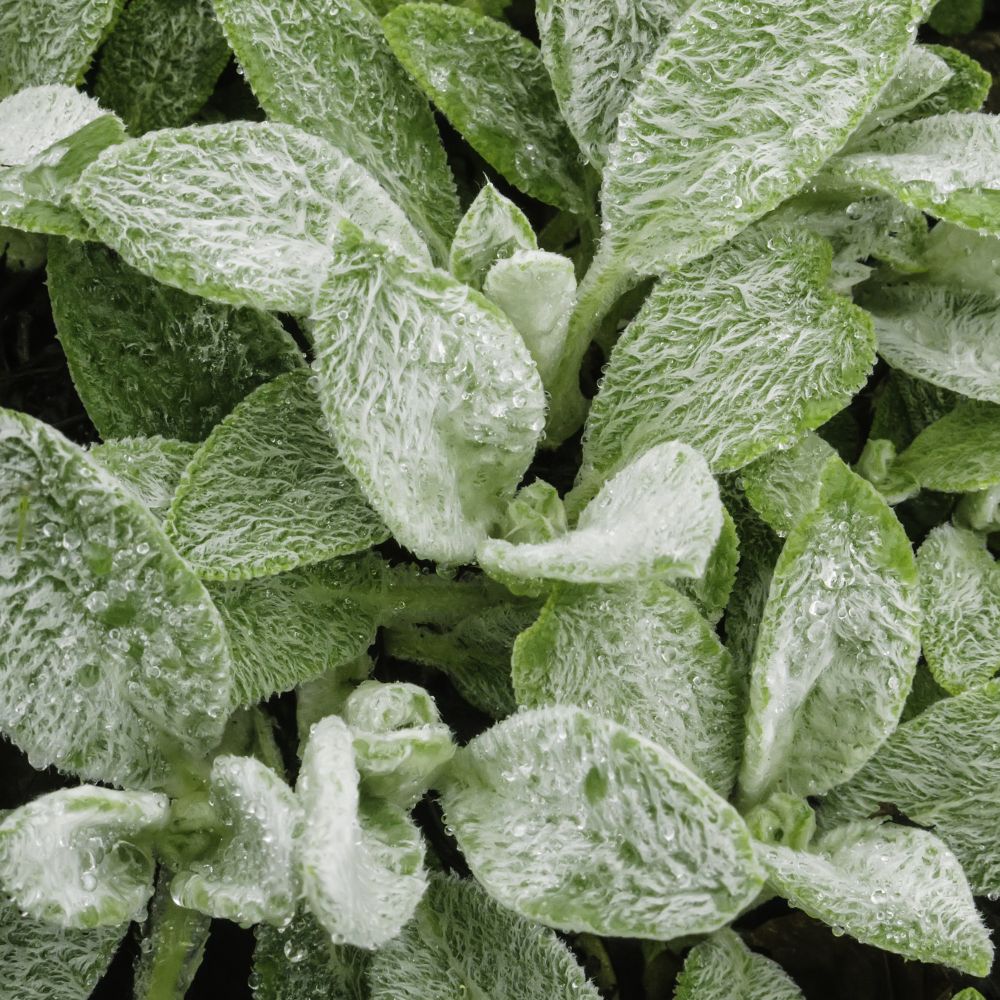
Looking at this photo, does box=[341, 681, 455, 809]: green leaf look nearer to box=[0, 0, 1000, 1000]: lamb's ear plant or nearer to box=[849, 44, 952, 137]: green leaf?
box=[0, 0, 1000, 1000]: lamb's ear plant

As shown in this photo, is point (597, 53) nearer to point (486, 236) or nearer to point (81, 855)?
point (486, 236)

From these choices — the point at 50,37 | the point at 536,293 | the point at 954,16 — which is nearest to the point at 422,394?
the point at 536,293

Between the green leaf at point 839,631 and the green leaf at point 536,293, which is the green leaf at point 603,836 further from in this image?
the green leaf at point 536,293

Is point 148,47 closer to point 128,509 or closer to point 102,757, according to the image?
point 128,509

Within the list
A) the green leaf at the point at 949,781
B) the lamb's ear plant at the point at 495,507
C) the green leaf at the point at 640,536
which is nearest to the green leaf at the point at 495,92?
the lamb's ear plant at the point at 495,507

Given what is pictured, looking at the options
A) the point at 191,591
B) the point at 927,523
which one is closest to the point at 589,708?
the point at 191,591
